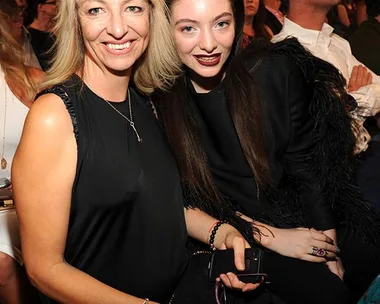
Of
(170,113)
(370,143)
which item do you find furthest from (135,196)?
(370,143)

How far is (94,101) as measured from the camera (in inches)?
70.1

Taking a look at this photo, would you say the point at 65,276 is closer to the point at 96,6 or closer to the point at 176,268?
Answer: the point at 176,268

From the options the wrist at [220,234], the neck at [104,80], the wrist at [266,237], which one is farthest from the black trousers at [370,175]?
the neck at [104,80]

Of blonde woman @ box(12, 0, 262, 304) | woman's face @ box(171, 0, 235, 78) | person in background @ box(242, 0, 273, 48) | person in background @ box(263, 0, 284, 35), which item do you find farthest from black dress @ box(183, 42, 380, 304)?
person in background @ box(263, 0, 284, 35)

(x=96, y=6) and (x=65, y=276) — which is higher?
(x=96, y=6)

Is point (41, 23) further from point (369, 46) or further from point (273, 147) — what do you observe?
point (273, 147)

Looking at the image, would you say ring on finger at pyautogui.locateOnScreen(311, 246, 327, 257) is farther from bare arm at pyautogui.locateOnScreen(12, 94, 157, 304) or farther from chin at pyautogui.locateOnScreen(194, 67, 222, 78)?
bare arm at pyautogui.locateOnScreen(12, 94, 157, 304)

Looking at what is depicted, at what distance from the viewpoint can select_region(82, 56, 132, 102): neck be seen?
181cm

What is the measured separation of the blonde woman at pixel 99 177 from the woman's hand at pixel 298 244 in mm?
295

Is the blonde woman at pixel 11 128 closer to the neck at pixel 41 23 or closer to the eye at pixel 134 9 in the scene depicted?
the eye at pixel 134 9

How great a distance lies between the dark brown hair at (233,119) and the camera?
7.12ft

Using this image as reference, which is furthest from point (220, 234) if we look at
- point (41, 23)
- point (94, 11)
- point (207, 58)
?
point (41, 23)

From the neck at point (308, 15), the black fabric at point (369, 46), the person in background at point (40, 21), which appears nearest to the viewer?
the neck at point (308, 15)

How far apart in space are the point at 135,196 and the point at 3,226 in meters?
0.86
